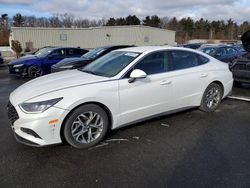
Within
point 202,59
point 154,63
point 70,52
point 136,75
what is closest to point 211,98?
point 202,59

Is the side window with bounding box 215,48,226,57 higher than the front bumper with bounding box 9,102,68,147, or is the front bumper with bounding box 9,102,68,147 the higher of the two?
the side window with bounding box 215,48,226,57

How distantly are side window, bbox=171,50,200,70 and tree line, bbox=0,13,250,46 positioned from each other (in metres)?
59.3

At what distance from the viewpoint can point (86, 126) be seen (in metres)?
3.37

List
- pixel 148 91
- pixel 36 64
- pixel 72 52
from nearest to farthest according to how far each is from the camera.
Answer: pixel 148 91
pixel 36 64
pixel 72 52

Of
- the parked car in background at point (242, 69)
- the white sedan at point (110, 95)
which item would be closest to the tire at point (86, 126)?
the white sedan at point (110, 95)

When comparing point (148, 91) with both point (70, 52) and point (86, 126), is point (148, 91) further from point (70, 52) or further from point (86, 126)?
point (70, 52)

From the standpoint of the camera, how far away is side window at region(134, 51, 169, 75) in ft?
12.8

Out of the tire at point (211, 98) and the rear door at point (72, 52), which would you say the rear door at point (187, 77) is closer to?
the tire at point (211, 98)

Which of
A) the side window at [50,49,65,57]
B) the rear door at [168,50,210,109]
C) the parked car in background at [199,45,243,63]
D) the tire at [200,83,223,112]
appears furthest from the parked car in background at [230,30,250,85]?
the side window at [50,49,65,57]

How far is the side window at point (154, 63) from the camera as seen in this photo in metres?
3.90

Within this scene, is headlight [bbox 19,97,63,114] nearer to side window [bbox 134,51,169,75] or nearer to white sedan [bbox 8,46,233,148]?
white sedan [bbox 8,46,233,148]

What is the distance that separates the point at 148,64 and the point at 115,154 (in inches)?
67.2

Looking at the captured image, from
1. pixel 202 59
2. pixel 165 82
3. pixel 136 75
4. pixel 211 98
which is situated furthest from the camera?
pixel 211 98

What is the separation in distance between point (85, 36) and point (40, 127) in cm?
3007
